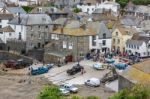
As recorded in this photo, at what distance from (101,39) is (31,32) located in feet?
30.8

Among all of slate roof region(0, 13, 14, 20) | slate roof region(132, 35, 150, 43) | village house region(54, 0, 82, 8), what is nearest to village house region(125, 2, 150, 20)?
village house region(54, 0, 82, 8)

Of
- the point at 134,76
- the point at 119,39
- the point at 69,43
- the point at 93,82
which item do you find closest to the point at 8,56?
the point at 69,43

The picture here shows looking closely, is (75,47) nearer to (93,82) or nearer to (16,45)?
(16,45)

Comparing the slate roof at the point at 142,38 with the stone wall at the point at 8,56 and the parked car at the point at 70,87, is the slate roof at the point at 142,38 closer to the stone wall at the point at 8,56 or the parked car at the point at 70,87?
the stone wall at the point at 8,56

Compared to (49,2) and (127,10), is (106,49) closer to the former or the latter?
(127,10)

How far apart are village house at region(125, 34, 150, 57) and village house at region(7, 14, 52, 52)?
34.6 feet

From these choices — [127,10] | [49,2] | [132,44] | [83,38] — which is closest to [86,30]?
[83,38]

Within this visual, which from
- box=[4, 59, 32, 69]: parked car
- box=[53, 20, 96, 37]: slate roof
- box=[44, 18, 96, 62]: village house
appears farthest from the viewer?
box=[53, 20, 96, 37]: slate roof

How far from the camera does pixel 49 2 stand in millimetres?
103062

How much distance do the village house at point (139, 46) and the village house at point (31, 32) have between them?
10.6m

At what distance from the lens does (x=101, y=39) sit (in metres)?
59.2

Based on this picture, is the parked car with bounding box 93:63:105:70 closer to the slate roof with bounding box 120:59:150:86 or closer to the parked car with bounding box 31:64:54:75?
the parked car with bounding box 31:64:54:75

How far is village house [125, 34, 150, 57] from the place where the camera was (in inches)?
2314

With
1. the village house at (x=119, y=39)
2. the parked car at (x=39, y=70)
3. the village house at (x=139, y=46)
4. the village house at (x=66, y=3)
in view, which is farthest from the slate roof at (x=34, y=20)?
the village house at (x=66, y=3)
